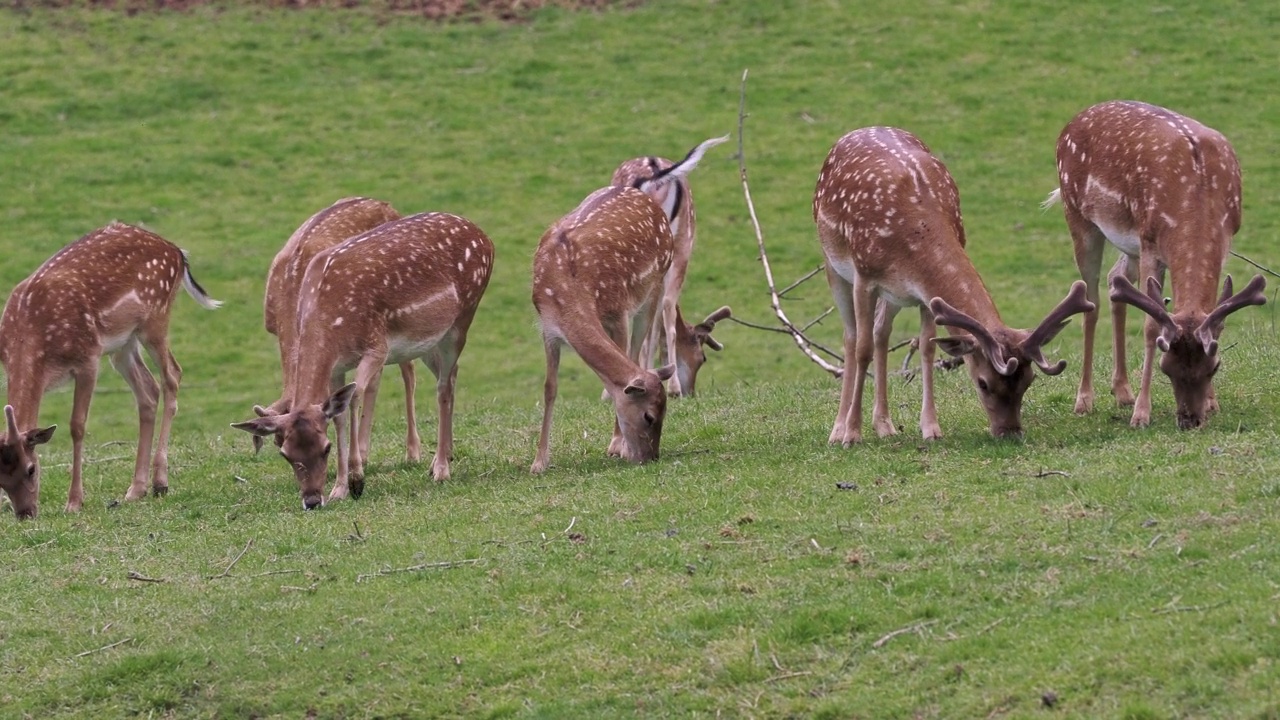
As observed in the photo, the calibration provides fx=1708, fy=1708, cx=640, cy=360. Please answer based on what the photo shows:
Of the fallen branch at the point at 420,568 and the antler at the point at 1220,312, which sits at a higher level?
the antler at the point at 1220,312

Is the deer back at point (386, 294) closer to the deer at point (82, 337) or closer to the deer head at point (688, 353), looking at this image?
the deer at point (82, 337)

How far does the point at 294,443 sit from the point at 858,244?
359 cm

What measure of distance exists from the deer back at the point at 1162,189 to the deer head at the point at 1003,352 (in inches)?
26.5

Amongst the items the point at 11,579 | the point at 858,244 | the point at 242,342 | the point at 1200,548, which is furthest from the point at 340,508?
the point at 242,342

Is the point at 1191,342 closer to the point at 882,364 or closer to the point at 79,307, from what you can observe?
the point at 882,364

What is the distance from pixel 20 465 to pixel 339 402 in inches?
94.3

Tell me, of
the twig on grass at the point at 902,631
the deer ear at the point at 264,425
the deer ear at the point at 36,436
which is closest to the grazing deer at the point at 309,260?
the deer ear at the point at 264,425

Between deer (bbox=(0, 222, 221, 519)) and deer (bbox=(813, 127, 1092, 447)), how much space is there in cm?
469

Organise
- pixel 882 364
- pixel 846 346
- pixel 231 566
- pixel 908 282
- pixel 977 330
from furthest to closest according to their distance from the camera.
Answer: pixel 846 346 → pixel 882 364 → pixel 908 282 → pixel 977 330 → pixel 231 566

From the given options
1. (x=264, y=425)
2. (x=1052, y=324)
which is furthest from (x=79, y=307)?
(x=1052, y=324)

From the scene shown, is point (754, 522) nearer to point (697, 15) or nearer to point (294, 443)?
point (294, 443)

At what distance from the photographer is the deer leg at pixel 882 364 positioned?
10695mm

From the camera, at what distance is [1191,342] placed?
937cm

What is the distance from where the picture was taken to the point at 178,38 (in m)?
30.5
